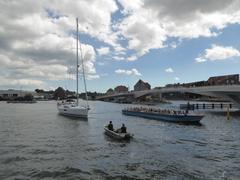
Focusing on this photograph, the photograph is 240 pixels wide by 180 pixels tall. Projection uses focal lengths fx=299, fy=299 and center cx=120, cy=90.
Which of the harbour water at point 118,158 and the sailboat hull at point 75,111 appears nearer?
the harbour water at point 118,158

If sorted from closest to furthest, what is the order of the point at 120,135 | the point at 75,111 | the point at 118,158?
the point at 118,158 → the point at 120,135 → the point at 75,111

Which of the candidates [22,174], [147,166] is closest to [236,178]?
[147,166]

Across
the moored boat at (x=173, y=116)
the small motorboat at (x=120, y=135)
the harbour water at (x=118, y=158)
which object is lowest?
the harbour water at (x=118, y=158)

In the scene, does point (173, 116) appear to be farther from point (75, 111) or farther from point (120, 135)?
point (120, 135)

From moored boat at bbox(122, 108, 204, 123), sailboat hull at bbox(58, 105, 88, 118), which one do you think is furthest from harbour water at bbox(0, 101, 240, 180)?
sailboat hull at bbox(58, 105, 88, 118)

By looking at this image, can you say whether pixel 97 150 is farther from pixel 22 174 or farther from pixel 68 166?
pixel 22 174

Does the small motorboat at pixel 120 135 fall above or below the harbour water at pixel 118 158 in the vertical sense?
above

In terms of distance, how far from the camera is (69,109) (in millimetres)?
70625

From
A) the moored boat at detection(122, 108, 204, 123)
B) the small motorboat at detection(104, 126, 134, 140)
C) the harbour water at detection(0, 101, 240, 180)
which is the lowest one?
the harbour water at detection(0, 101, 240, 180)

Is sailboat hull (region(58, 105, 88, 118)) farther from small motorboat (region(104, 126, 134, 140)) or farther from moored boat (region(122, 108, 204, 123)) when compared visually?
small motorboat (region(104, 126, 134, 140))

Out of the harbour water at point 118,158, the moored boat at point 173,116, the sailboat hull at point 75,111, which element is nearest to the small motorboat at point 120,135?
the harbour water at point 118,158

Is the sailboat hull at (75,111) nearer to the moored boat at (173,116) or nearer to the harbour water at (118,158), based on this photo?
the moored boat at (173,116)

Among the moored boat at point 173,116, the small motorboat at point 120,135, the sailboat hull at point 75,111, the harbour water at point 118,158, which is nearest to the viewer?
the harbour water at point 118,158

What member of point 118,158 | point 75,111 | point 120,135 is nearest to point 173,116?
point 75,111
